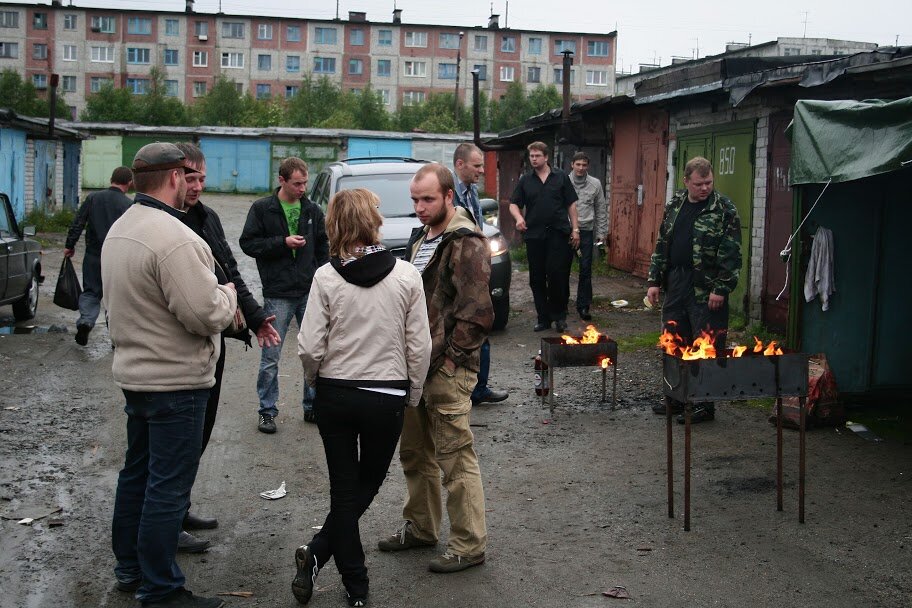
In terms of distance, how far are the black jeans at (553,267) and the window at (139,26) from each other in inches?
2916

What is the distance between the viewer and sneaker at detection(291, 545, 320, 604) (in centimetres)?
441

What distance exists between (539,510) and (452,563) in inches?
45.5

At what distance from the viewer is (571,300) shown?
15070 mm

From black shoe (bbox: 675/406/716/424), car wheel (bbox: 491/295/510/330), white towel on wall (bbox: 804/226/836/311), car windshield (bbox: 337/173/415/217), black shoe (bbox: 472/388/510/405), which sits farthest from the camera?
car windshield (bbox: 337/173/415/217)

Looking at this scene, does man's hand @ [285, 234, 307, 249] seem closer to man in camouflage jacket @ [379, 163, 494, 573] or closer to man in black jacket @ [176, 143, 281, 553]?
man in black jacket @ [176, 143, 281, 553]

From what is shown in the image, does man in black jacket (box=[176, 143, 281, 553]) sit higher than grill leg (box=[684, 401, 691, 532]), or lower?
higher

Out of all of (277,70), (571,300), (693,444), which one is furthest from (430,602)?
(277,70)

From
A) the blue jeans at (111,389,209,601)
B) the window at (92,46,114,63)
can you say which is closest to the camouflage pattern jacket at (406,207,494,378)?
the blue jeans at (111,389,209,601)

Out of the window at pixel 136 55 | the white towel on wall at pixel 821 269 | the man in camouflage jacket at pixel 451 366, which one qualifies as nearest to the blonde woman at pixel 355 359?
the man in camouflage jacket at pixel 451 366

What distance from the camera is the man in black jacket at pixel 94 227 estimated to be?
1045cm

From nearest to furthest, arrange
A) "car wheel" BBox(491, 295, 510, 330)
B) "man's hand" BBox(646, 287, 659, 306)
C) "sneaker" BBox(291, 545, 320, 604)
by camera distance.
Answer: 1. "sneaker" BBox(291, 545, 320, 604)
2. "man's hand" BBox(646, 287, 659, 306)
3. "car wheel" BBox(491, 295, 510, 330)

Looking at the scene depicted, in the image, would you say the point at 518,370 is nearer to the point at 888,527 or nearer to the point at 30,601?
Result: the point at 888,527

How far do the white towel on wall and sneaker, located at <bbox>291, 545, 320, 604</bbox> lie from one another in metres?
5.01

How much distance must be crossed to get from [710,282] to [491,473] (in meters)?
2.38
